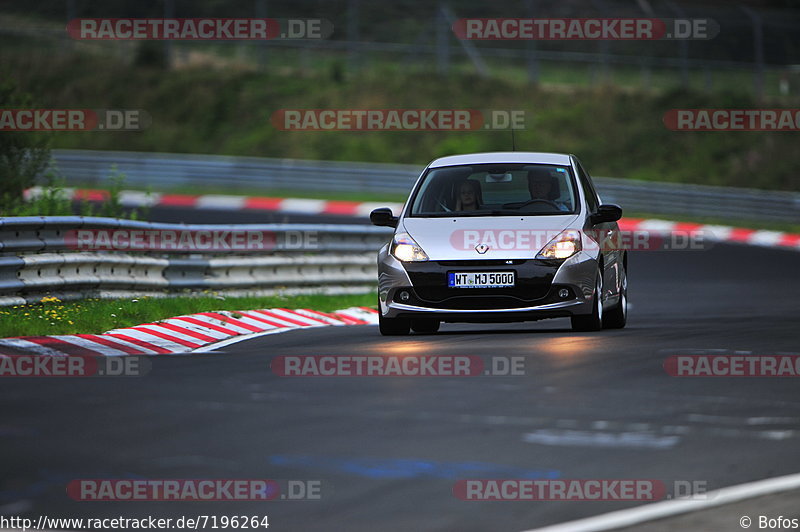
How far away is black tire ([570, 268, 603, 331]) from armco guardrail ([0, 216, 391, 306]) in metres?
4.91

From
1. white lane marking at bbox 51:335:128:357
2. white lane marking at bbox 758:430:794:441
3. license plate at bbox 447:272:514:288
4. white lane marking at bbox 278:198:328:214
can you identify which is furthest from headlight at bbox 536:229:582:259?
white lane marking at bbox 278:198:328:214

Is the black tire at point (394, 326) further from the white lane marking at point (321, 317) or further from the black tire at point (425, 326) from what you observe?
the white lane marking at point (321, 317)

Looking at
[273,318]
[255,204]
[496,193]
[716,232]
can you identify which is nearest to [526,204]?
[496,193]

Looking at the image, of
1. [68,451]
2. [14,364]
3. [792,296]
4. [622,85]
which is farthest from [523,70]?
[68,451]

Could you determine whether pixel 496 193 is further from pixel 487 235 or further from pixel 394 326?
pixel 394 326

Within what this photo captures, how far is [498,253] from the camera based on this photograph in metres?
12.4

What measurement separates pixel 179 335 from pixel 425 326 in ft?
7.70

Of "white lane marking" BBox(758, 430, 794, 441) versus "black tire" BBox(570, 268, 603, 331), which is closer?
"white lane marking" BBox(758, 430, 794, 441)

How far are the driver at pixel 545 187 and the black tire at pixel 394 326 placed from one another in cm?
165

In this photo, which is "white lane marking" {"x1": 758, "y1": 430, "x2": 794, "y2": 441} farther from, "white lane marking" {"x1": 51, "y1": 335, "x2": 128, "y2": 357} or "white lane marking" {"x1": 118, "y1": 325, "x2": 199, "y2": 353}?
"white lane marking" {"x1": 118, "y1": 325, "x2": 199, "y2": 353}

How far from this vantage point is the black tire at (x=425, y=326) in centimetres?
1371

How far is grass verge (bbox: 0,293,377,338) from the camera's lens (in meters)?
12.7

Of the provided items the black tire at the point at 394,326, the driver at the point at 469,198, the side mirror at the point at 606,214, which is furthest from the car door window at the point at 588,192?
the black tire at the point at 394,326

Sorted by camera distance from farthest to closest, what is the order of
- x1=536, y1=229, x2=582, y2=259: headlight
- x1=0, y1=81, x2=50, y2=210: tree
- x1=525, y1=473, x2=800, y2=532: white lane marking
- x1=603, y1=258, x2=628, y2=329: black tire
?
x1=0, y1=81, x2=50, y2=210: tree < x1=603, y1=258, x2=628, y2=329: black tire < x1=536, y1=229, x2=582, y2=259: headlight < x1=525, y1=473, x2=800, y2=532: white lane marking
